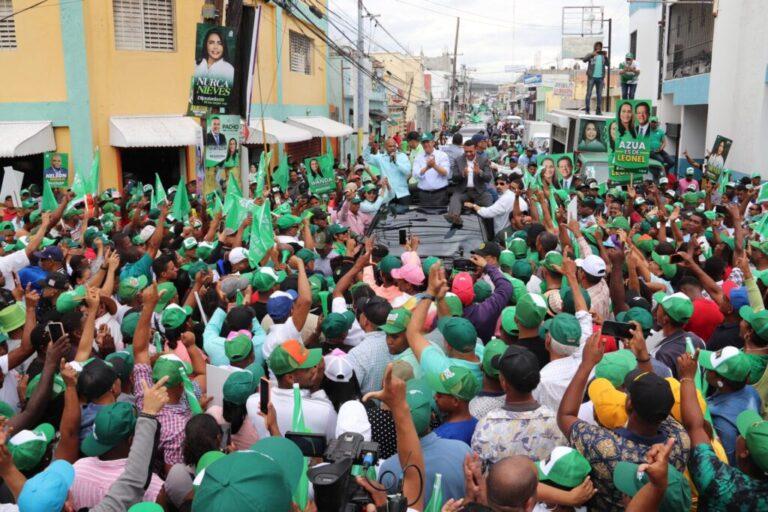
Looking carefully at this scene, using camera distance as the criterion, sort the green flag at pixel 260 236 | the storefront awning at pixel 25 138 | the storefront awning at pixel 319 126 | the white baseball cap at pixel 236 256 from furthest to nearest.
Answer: the storefront awning at pixel 319 126 < the storefront awning at pixel 25 138 < the green flag at pixel 260 236 < the white baseball cap at pixel 236 256

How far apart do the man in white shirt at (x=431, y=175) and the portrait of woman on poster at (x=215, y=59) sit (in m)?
3.24

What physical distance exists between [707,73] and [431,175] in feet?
43.7

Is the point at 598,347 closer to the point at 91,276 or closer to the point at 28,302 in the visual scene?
the point at 28,302

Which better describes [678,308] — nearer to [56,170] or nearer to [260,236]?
[260,236]

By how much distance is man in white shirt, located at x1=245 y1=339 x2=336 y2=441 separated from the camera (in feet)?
12.0

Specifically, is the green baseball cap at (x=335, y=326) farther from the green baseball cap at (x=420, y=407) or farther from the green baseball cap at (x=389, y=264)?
the green baseball cap at (x=420, y=407)

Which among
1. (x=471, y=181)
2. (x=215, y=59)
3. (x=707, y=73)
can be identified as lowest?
(x=471, y=181)

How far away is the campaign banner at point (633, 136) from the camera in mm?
11219

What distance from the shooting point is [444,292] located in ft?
15.1

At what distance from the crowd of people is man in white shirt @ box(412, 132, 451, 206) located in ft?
6.96

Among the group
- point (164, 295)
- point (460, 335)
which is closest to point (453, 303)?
point (460, 335)

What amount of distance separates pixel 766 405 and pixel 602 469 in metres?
1.37

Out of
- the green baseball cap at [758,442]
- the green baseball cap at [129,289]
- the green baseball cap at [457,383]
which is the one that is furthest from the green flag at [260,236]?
the green baseball cap at [758,442]

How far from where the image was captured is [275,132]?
814 inches
